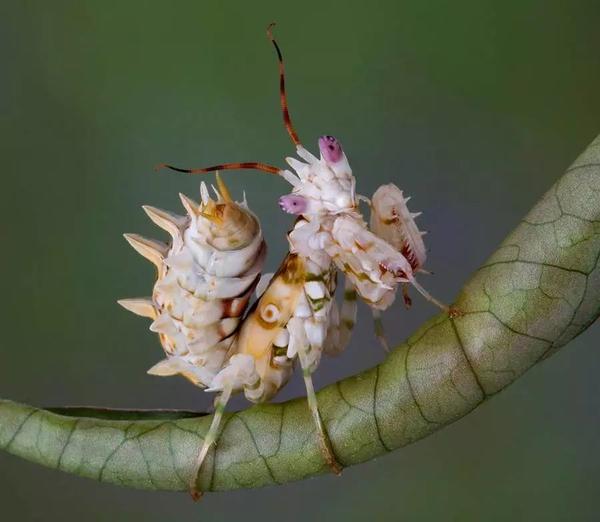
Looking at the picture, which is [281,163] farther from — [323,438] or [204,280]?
[323,438]

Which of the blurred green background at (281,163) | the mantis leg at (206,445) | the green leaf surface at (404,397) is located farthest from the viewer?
the blurred green background at (281,163)

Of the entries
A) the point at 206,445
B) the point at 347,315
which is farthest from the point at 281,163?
the point at 206,445

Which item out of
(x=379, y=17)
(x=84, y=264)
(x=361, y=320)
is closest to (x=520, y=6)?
(x=379, y=17)

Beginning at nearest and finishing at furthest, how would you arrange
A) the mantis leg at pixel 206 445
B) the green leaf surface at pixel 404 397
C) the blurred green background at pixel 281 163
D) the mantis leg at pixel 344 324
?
1. the green leaf surface at pixel 404 397
2. the mantis leg at pixel 206 445
3. the mantis leg at pixel 344 324
4. the blurred green background at pixel 281 163

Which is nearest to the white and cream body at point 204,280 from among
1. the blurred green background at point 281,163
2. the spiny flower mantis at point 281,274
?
the spiny flower mantis at point 281,274

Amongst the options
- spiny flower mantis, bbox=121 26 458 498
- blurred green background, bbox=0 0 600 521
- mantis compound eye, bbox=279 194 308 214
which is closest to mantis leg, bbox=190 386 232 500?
spiny flower mantis, bbox=121 26 458 498

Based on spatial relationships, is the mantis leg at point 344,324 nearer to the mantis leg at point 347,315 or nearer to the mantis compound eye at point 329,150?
the mantis leg at point 347,315
